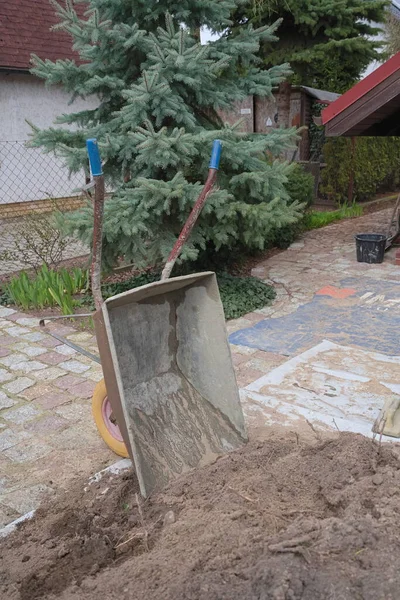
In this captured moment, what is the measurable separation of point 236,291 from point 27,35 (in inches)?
350

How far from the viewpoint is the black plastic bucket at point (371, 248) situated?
731 cm

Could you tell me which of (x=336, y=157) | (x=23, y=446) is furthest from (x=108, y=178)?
(x=336, y=157)

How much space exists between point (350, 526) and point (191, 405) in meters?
1.13

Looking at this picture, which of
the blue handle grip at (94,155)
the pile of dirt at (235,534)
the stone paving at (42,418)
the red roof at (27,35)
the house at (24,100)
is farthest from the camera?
the house at (24,100)

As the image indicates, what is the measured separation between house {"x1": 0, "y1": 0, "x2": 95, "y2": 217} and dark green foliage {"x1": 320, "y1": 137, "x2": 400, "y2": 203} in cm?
556

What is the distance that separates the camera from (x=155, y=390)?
291 cm

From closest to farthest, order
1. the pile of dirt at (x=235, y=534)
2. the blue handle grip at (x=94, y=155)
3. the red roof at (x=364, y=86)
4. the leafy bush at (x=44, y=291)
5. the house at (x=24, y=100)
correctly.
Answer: the pile of dirt at (x=235, y=534) → the blue handle grip at (x=94, y=155) → the leafy bush at (x=44, y=291) → the red roof at (x=364, y=86) → the house at (x=24, y=100)

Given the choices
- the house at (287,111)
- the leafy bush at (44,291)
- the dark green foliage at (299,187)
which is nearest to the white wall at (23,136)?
the house at (287,111)

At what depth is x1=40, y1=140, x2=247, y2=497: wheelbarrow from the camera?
2.70 m

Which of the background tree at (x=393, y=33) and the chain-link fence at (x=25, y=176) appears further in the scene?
the background tree at (x=393, y=33)

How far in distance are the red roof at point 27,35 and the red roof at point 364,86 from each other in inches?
270

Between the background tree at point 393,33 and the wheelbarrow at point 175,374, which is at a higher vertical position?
the background tree at point 393,33

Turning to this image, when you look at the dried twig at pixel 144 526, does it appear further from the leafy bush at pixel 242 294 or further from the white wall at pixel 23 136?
the white wall at pixel 23 136

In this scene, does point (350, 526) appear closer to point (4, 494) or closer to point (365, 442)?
point (365, 442)
